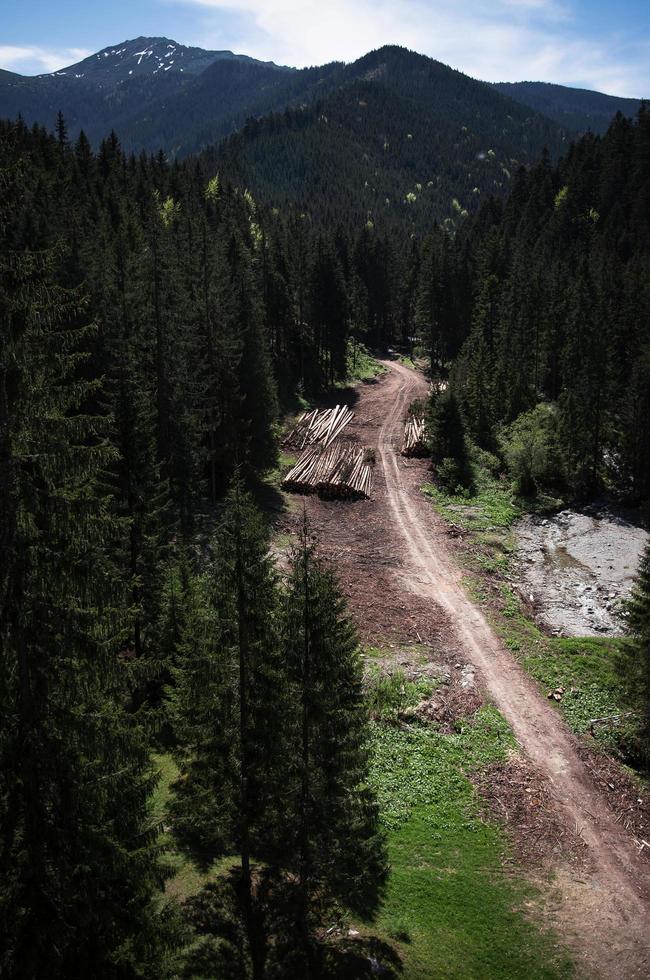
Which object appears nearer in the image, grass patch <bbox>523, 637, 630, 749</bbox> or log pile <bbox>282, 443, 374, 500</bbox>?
grass patch <bbox>523, 637, 630, 749</bbox>

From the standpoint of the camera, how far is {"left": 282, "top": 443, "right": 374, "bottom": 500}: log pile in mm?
38625

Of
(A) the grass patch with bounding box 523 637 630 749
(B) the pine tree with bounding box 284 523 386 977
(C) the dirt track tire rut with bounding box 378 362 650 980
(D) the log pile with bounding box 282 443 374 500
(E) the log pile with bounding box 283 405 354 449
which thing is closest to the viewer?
(B) the pine tree with bounding box 284 523 386 977

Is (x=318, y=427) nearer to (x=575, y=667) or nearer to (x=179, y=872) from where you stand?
(x=575, y=667)

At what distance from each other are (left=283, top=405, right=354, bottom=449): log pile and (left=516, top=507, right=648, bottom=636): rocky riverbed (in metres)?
17.0

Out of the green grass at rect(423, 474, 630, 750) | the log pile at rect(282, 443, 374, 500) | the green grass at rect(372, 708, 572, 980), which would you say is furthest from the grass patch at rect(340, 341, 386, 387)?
the green grass at rect(372, 708, 572, 980)

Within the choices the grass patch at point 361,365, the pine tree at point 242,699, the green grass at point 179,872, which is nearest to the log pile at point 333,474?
the green grass at point 179,872

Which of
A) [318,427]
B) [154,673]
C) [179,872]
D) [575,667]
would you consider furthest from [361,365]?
[154,673]

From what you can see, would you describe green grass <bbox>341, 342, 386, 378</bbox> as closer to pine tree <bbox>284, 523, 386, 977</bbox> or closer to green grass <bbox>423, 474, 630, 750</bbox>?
green grass <bbox>423, 474, 630, 750</bbox>

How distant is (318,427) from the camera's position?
49.1 m

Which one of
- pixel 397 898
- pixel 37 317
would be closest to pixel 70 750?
pixel 37 317

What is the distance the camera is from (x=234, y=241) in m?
46.2

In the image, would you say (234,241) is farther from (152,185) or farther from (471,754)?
(152,185)

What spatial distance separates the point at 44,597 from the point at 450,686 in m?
17.3

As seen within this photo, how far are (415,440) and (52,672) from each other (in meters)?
39.4
